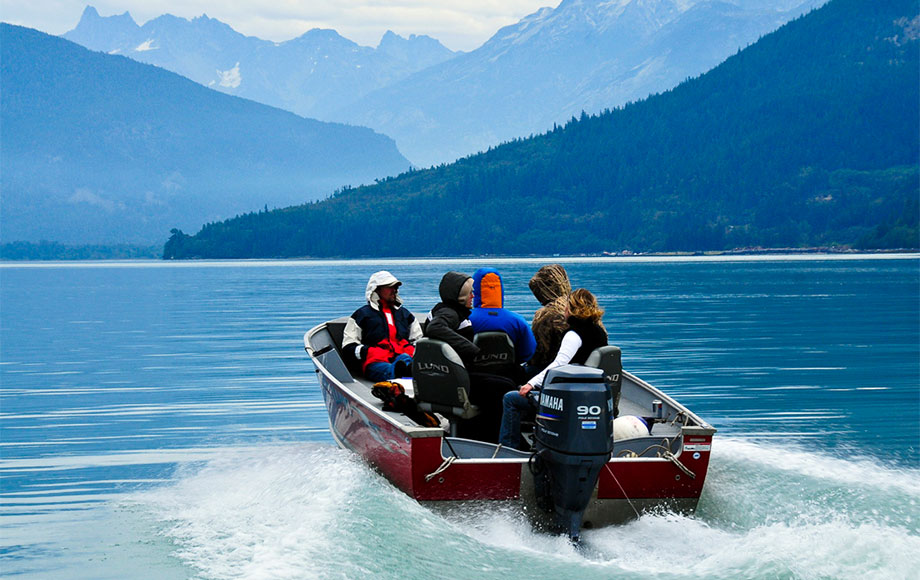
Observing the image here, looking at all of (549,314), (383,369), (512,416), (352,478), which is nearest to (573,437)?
(512,416)

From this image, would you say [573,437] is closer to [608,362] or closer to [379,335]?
[608,362]

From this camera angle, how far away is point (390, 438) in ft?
32.9

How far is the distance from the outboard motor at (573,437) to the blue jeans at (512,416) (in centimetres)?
85

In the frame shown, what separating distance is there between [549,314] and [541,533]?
7.37 feet

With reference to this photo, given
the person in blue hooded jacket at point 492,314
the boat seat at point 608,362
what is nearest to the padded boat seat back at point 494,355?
the person in blue hooded jacket at point 492,314

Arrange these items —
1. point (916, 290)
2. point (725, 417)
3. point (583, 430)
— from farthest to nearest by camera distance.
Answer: point (916, 290)
point (725, 417)
point (583, 430)

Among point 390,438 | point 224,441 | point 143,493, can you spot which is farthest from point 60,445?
point 390,438

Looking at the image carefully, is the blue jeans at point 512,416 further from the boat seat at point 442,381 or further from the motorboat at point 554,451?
the boat seat at point 442,381

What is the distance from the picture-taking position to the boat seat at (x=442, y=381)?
1005cm

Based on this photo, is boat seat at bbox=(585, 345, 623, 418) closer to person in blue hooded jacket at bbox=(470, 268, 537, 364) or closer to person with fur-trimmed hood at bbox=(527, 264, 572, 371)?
person with fur-trimmed hood at bbox=(527, 264, 572, 371)

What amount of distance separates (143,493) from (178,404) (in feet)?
23.8

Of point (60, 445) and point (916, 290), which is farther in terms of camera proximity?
point (916, 290)

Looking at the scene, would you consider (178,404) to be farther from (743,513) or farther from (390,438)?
(743,513)

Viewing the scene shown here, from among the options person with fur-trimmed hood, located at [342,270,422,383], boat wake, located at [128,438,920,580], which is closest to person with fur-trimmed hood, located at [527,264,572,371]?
boat wake, located at [128,438,920,580]
